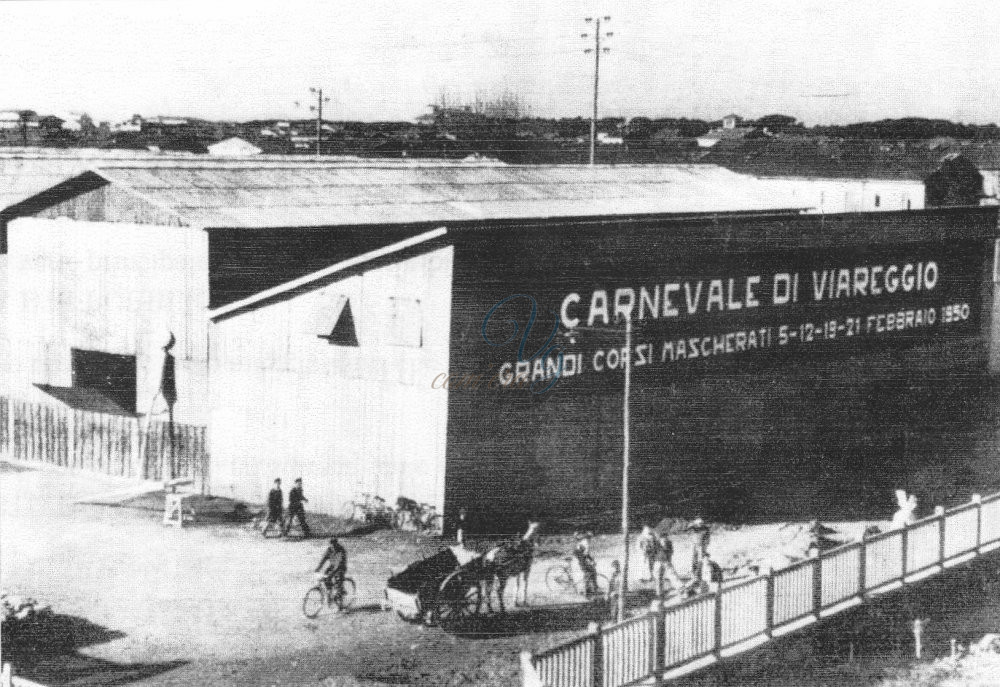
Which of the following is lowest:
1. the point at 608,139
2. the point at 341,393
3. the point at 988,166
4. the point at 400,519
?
the point at 400,519

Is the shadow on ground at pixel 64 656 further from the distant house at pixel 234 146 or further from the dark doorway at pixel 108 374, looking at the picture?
the distant house at pixel 234 146

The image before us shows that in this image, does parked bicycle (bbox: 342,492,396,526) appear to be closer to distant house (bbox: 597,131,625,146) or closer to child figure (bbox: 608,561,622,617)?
child figure (bbox: 608,561,622,617)

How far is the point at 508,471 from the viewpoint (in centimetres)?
2550

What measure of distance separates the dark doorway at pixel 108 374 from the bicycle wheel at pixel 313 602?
12459 millimetres

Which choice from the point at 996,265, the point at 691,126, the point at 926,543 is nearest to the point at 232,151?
the point at 691,126

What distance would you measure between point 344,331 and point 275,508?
3.83 metres

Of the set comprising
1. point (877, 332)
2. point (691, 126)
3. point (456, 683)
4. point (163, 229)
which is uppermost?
point (691, 126)

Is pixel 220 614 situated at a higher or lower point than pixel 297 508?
lower

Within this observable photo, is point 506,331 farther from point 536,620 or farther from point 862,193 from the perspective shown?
point 862,193

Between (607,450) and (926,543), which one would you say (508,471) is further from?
(926,543)

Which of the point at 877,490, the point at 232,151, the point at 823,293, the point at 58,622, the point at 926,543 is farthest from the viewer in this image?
the point at 232,151

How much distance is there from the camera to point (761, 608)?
19.6m

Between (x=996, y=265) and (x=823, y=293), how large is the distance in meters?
13.1

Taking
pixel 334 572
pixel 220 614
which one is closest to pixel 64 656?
pixel 220 614
